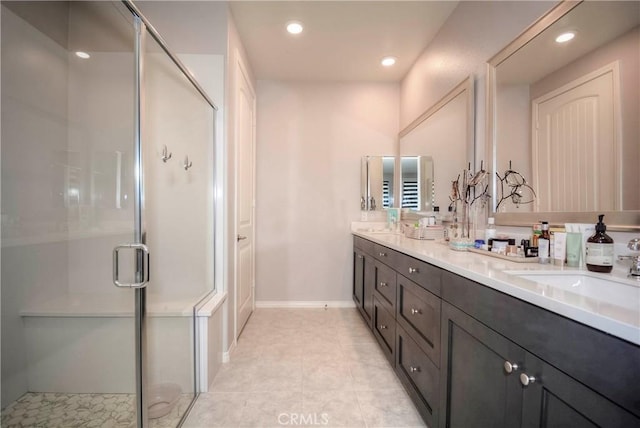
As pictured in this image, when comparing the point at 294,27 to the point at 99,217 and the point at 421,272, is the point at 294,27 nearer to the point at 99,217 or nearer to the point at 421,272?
the point at 99,217

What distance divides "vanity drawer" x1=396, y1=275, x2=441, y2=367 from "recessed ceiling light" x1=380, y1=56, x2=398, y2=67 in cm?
218

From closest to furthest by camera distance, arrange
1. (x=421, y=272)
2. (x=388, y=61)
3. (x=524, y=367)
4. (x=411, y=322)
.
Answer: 1. (x=524, y=367)
2. (x=421, y=272)
3. (x=411, y=322)
4. (x=388, y=61)

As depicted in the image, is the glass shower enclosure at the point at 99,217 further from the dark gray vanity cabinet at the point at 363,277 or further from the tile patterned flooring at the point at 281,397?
the dark gray vanity cabinet at the point at 363,277

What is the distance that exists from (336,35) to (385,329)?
239 centimetres

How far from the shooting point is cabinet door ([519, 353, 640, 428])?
54 centimetres

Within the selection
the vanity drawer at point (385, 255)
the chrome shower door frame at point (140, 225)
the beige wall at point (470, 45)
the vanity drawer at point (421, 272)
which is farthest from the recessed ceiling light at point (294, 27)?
the vanity drawer at point (421, 272)

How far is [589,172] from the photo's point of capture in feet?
3.70

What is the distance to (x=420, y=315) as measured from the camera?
142 centimetres

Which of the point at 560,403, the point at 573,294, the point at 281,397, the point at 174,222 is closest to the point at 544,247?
the point at 573,294

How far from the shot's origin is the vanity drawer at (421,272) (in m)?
1.25

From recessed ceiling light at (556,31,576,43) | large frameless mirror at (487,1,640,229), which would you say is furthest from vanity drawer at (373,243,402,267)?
recessed ceiling light at (556,31,576,43)

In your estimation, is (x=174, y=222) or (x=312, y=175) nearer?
(x=174, y=222)

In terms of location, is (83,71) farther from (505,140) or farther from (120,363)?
(505,140)

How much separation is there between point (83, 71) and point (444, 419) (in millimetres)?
2874
